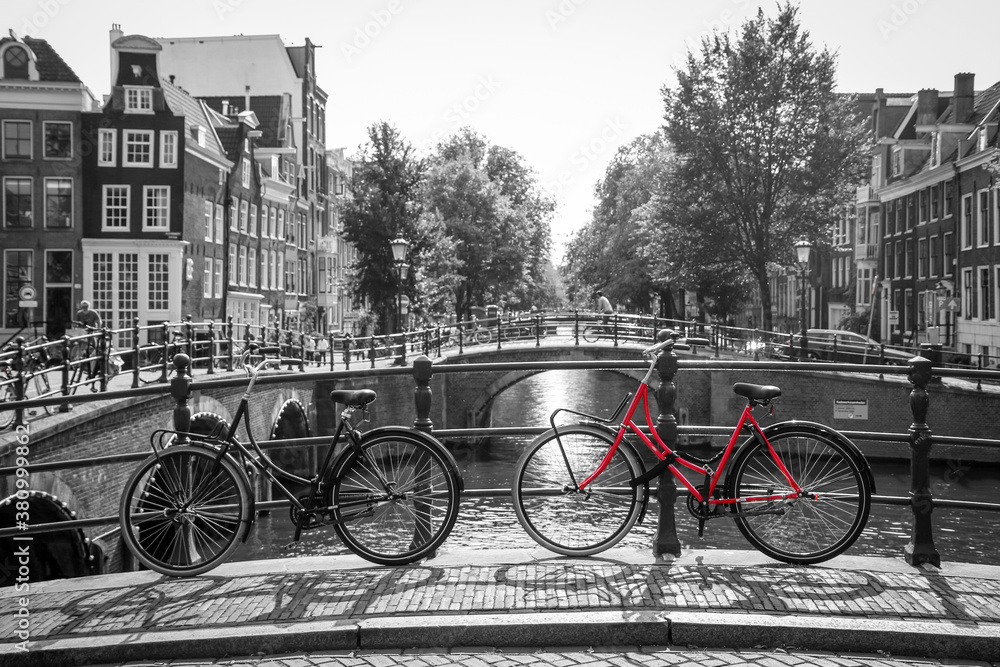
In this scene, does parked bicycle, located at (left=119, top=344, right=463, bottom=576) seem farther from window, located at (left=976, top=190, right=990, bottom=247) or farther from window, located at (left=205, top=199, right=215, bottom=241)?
window, located at (left=205, top=199, right=215, bottom=241)

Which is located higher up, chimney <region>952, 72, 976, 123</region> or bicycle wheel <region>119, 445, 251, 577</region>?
chimney <region>952, 72, 976, 123</region>

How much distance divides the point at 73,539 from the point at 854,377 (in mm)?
21109

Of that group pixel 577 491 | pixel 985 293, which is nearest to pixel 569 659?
pixel 577 491

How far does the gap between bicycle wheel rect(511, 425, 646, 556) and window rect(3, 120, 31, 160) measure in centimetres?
3496

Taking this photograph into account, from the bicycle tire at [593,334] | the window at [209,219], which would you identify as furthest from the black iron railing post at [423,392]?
the window at [209,219]

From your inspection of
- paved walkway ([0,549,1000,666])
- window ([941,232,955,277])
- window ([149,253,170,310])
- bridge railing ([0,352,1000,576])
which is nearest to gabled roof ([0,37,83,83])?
window ([149,253,170,310])

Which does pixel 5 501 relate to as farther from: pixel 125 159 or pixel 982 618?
pixel 125 159

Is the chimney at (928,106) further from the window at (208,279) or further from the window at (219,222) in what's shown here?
the window at (208,279)

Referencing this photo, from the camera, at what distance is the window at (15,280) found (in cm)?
3497

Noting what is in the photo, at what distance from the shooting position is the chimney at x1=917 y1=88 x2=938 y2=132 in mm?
45469

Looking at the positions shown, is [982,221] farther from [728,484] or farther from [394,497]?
[394,497]

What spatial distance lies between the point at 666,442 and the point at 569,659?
1.58 metres

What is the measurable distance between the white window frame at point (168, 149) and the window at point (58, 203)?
3.31 m

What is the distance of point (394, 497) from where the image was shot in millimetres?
5613
